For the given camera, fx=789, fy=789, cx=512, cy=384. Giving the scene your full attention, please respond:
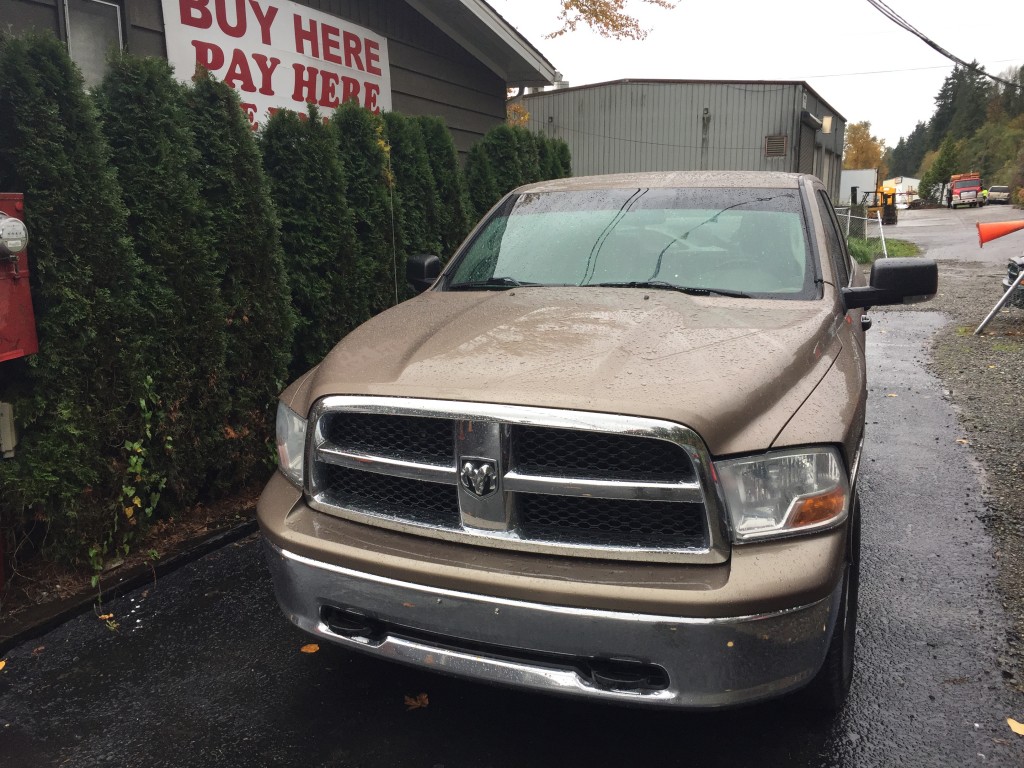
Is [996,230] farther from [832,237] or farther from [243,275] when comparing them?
[243,275]

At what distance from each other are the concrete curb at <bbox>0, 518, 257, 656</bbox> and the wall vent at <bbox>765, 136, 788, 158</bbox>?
25367 mm

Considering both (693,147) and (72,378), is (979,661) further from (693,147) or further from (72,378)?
(693,147)

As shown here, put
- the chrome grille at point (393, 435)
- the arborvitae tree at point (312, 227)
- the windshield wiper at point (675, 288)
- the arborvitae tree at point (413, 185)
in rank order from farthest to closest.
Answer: the arborvitae tree at point (413, 185) < the arborvitae tree at point (312, 227) < the windshield wiper at point (675, 288) < the chrome grille at point (393, 435)

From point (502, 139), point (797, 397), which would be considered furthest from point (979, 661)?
point (502, 139)

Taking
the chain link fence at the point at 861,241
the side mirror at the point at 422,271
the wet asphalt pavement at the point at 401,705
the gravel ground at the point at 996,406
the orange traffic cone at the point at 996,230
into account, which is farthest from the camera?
the chain link fence at the point at 861,241

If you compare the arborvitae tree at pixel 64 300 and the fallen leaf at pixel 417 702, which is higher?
the arborvitae tree at pixel 64 300

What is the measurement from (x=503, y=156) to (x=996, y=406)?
521 cm

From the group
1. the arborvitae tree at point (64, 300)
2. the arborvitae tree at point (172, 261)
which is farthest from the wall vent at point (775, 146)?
the arborvitae tree at point (64, 300)

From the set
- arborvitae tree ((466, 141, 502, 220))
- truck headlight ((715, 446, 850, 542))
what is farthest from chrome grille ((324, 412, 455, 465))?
arborvitae tree ((466, 141, 502, 220))

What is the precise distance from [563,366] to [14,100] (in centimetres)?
270

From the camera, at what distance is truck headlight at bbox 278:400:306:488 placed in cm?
261

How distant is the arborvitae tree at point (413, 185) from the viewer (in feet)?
20.5

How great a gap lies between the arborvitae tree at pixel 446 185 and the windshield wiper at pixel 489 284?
3.33 meters

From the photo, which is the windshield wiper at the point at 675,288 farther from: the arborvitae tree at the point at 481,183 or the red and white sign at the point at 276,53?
the arborvitae tree at the point at 481,183
